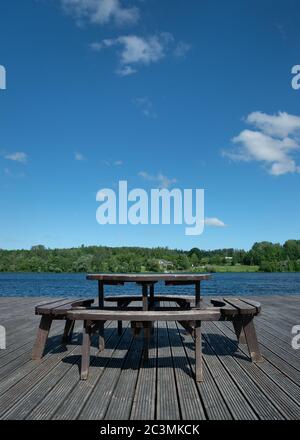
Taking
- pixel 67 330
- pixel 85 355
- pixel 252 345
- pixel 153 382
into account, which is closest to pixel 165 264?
pixel 67 330

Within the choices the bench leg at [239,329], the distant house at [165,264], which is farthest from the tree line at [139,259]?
the bench leg at [239,329]

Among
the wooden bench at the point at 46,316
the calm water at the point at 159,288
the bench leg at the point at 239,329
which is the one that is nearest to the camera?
the wooden bench at the point at 46,316

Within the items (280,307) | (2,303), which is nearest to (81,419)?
(280,307)

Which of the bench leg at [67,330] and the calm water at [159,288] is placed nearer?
the bench leg at [67,330]

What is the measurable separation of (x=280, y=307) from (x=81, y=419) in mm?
6791

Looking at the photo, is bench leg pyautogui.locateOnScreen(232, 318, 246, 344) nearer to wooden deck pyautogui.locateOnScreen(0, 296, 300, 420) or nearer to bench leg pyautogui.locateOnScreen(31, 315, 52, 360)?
wooden deck pyautogui.locateOnScreen(0, 296, 300, 420)

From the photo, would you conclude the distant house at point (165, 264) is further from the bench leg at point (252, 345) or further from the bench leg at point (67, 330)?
the bench leg at point (252, 345)

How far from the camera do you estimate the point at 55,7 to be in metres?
9.42

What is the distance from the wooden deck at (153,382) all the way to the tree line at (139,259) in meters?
51.2

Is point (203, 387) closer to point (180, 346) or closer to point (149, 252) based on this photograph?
point (180, 346)

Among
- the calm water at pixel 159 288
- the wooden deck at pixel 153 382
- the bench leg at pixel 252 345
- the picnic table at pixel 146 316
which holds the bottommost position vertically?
the calm water at pixel 159 288

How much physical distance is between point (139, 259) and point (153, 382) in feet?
184

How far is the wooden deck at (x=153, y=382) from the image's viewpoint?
2619mm

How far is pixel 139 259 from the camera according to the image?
5916 cm
